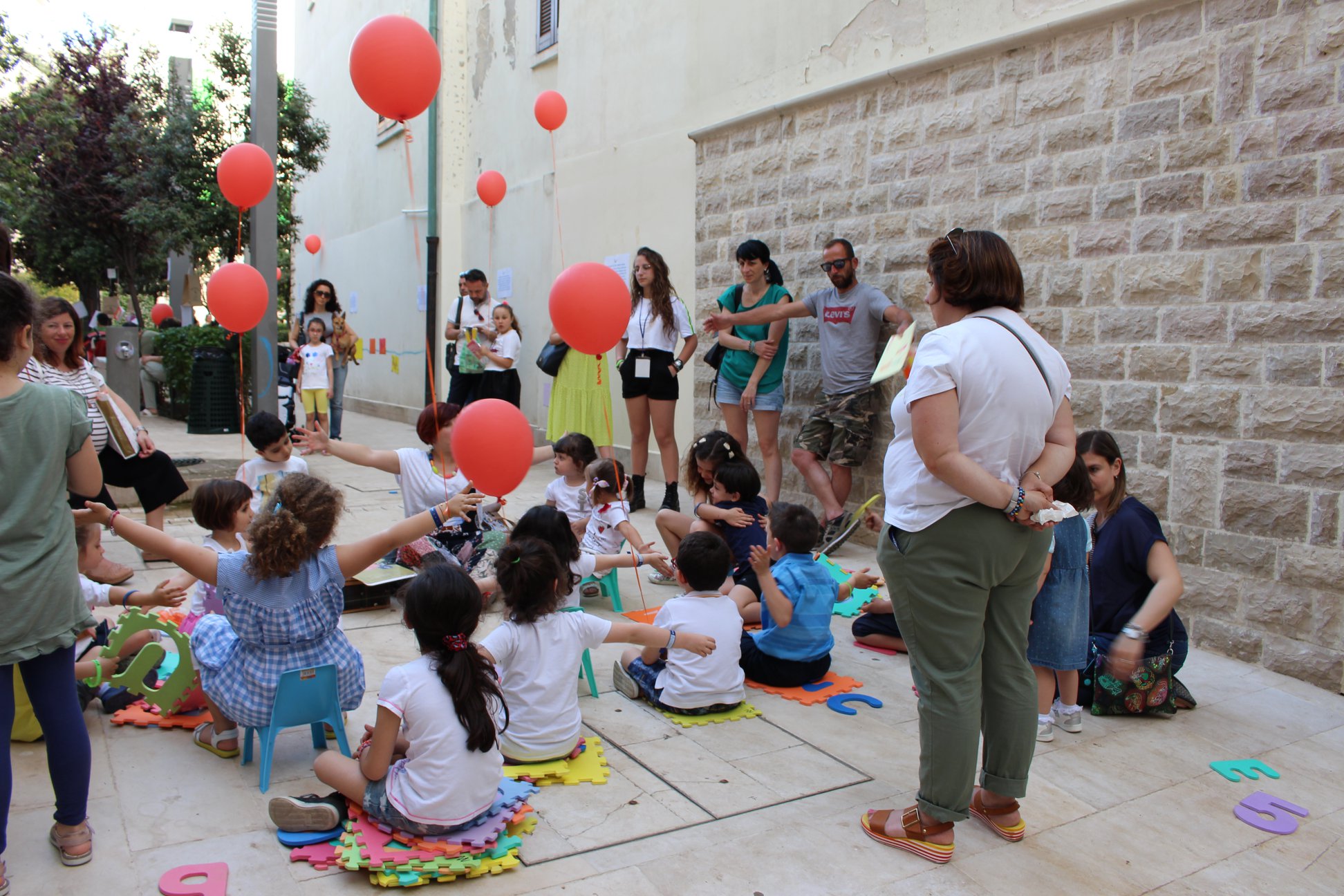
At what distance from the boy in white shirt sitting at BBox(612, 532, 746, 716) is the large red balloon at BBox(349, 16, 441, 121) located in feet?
8.91

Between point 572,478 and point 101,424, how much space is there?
2.42 metres

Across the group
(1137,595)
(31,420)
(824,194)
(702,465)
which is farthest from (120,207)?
(1137,595)

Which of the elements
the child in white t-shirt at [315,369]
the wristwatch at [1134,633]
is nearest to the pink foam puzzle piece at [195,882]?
the wristwatch at [1134,633]

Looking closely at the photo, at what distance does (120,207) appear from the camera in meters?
15.2

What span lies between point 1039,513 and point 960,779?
2.46 ft

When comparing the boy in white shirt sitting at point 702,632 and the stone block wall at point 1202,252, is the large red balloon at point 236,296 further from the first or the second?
the stone block wall at point 1202,252

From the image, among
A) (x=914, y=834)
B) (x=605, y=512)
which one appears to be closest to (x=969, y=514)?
(x=914, y=834)

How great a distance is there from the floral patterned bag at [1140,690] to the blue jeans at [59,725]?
346 cm

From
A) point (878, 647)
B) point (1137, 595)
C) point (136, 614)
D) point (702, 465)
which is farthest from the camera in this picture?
point (702, 465)

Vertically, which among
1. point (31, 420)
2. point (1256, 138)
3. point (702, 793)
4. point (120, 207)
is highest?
point (120, 207)

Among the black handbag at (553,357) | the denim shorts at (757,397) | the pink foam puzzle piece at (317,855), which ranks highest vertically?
the black handbag at (553,357)

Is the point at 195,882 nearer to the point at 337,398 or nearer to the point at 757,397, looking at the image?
the point at 757,397

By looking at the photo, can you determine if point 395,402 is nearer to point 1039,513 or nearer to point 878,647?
point 878,647

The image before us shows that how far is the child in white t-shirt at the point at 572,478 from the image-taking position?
204 inches
